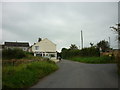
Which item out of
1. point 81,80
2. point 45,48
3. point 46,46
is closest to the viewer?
point 81,80

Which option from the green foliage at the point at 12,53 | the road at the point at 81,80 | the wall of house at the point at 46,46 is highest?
the wall of house at the point at 46,46

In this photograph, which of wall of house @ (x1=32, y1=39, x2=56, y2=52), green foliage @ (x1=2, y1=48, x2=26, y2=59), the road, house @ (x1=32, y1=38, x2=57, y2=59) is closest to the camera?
the road

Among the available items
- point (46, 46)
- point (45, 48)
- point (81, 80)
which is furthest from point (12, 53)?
point (46, 46)

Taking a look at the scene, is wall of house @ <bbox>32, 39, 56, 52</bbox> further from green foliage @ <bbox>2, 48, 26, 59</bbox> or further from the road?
the road

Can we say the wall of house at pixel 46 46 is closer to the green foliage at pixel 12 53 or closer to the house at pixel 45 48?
the house at pixel 45 48

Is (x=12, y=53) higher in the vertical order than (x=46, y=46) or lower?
lower

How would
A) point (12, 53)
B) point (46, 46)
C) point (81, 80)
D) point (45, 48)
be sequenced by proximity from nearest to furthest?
1. point (81, 80)
2. point (12, 53)
3. point (45, 48)
4. point (46, 46)

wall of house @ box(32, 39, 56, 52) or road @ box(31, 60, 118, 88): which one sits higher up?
wall of house @ box(32, 39, 56, 52)

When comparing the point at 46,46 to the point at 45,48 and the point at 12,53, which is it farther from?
the point at 12,53

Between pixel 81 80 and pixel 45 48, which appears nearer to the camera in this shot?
pixel 81 80

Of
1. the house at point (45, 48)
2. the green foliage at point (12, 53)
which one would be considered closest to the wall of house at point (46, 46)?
the house at point (45, 48)

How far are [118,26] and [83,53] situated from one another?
32865 mm

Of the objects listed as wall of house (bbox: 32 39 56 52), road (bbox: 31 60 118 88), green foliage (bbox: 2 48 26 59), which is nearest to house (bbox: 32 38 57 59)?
wall of house (bbox: 32 39 56 52)

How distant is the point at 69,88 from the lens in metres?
11.0
